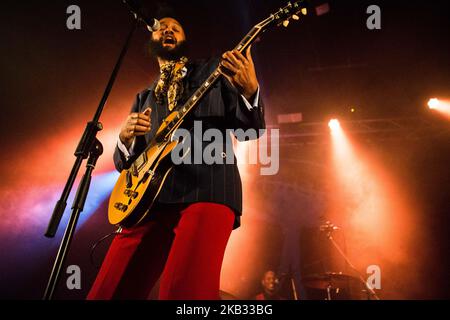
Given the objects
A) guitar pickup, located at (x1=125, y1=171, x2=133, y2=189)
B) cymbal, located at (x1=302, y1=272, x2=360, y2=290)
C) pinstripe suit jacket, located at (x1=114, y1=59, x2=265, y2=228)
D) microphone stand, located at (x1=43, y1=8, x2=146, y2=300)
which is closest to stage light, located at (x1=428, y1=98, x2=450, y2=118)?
cymbal, located at (x1=302, y1=272, x2=360, y2=290)

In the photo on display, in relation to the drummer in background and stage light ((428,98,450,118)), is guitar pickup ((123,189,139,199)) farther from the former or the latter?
stage light ((428,98,450,118))

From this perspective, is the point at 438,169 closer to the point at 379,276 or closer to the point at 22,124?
the point at 379,276

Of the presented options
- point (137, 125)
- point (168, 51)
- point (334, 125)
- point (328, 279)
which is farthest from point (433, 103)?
point (137, 125)

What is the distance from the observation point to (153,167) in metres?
1.93

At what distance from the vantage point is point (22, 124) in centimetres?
553

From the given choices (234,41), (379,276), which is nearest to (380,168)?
(379,276)

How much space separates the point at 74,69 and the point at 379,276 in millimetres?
8496

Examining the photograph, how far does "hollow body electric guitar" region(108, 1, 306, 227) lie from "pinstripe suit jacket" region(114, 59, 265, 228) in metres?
0.05

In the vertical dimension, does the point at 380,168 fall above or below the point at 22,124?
above

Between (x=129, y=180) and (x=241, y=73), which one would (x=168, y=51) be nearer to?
(x=241, y=73)

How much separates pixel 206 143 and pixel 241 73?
44cm

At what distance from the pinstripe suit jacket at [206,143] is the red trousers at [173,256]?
0.07 m

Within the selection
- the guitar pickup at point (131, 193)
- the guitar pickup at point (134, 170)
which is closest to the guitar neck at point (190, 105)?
the guitar pickup at point (134, 170)

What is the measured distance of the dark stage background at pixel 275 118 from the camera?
555 cm
